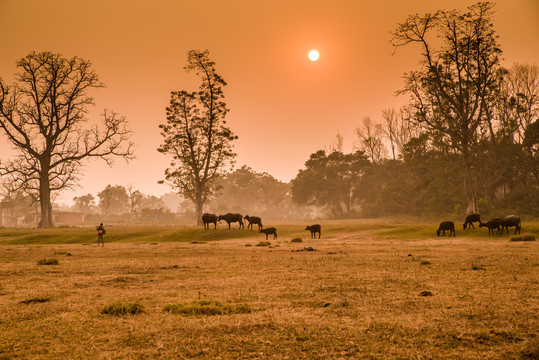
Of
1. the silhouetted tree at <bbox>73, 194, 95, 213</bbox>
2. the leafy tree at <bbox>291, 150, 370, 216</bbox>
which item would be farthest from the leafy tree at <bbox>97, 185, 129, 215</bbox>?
the leafy tree at <bbox>291, 150, 370, 216</bbox>

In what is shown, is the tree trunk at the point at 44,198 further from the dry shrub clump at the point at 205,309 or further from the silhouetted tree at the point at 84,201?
the silhouetted tree at the point at 84,201

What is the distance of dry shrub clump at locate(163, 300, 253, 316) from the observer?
7137mm

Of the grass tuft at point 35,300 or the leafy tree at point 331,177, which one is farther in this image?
the leafy tree at point 331,177

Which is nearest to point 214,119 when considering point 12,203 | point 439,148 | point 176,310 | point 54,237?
point 54,237

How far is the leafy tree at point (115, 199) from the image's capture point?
16350 cm

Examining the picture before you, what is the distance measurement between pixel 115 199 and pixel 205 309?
185242mm

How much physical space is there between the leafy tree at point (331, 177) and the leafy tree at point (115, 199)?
3791 inches

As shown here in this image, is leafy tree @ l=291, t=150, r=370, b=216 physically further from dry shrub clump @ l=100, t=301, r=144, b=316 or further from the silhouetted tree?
the silhouetted tree

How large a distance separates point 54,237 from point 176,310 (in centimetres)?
3679

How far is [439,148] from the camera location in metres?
60.7

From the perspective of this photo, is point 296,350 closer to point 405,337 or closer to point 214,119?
point 405,337

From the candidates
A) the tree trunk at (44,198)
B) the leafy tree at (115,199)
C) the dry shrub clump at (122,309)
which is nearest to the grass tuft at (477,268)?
the dry shrub clump at (122,309)

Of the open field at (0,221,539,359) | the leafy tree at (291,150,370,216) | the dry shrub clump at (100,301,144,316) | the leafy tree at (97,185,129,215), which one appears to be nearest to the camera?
the open field at (0,221,539,359)

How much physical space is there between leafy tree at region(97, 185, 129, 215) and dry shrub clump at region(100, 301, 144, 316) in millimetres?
158465
